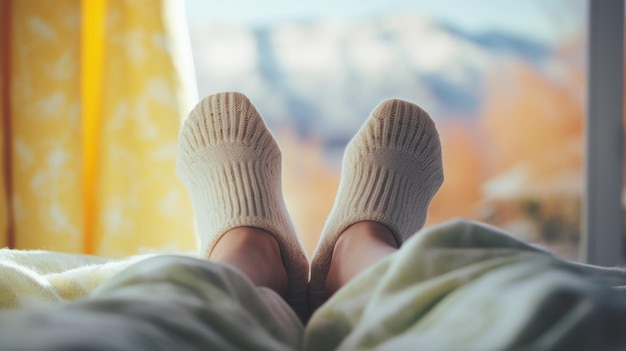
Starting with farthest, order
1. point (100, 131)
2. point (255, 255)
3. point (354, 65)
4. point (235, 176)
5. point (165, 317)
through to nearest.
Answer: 1. point (354, 65)
2. point (100, 131)
3. point (235, 176)
4. point (255, 255)
5. point (165, 317)

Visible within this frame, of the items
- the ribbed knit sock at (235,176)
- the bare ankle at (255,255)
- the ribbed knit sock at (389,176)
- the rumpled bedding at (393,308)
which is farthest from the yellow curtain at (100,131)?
A: the rumpled bedding at (393,308)

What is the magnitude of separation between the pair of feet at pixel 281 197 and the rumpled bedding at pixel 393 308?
311 mm

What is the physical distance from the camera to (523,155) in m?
2.36

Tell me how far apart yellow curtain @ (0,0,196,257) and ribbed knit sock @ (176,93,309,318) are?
1.24 ft

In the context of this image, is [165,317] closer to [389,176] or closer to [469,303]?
[469,303]

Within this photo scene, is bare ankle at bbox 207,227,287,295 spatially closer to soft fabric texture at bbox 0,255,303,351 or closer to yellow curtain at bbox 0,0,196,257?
soft fabric texture at bbox 0,255,303,351

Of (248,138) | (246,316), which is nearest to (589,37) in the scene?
(248,138)

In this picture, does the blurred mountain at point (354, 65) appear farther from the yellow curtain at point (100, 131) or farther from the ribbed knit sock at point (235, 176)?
the ribbed knit sock at point (235, 176)

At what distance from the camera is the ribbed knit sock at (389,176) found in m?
1.05

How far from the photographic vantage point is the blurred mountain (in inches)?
94.1

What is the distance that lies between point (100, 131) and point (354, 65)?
3.35 ft

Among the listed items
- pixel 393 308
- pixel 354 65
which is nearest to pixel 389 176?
pixel 393 308

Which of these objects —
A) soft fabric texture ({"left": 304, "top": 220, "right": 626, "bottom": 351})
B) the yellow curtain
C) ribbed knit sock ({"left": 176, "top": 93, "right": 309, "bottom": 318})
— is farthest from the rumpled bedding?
the yellow curtain

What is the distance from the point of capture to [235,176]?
1.15 meters
